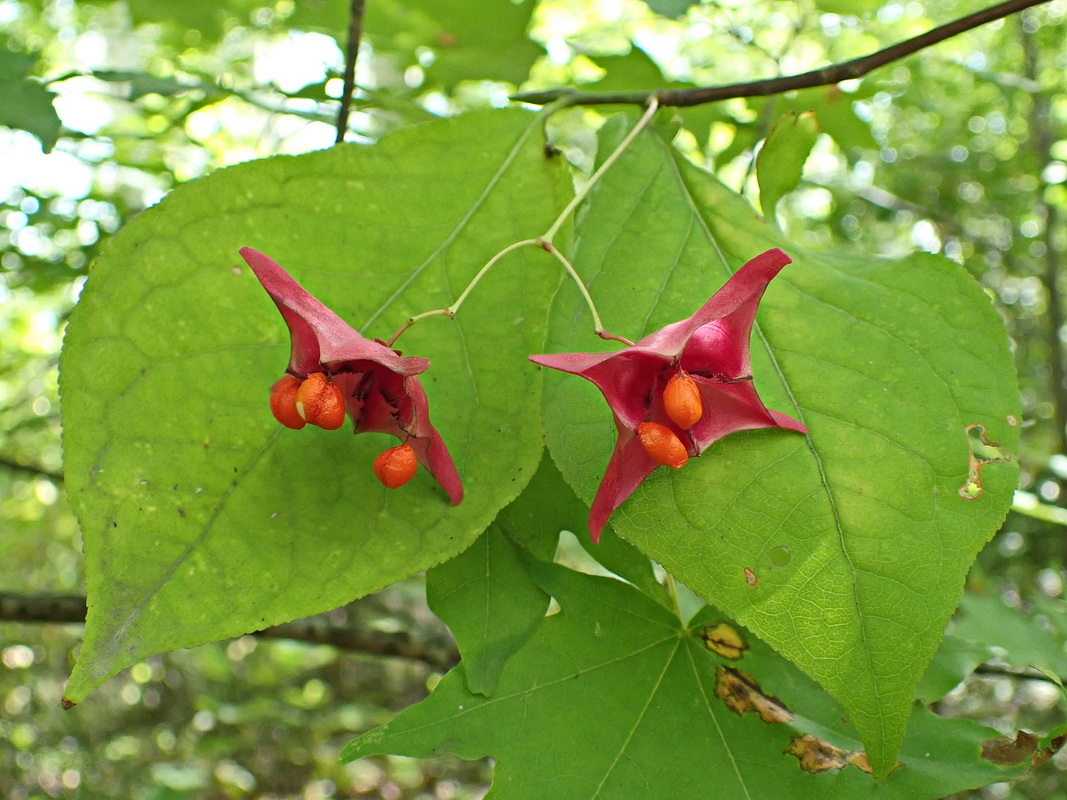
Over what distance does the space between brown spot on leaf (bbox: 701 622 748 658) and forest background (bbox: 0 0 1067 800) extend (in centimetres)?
27

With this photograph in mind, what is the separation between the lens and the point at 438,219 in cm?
127

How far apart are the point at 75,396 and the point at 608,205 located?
79 cm

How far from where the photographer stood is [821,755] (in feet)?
3.94

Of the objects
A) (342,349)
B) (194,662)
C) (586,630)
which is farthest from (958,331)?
(194,662)

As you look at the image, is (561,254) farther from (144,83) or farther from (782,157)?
(144,83)

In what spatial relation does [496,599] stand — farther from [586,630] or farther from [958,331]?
[958,331]

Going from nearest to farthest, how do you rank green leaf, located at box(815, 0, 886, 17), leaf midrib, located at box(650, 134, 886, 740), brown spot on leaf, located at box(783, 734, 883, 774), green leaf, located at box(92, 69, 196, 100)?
leaf midrib, located at box(650, 134, 886, 740)
brown spot on leaf, located at box(783, 734, 883, 774)
green leaf, located at box(92, 69, 196, 100)
green leaf, located at box(815, 0, 886, 17)

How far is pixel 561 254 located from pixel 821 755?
803 millimetres

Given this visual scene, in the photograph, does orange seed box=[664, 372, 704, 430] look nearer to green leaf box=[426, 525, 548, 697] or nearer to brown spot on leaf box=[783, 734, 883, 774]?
green leaf box=[426, 525, 548, 697]

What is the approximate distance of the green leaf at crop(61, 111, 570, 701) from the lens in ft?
3.26

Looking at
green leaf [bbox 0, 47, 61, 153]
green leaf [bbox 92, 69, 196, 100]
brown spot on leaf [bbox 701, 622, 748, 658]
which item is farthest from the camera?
green leaf [bbox 92, 69, 196, 100]

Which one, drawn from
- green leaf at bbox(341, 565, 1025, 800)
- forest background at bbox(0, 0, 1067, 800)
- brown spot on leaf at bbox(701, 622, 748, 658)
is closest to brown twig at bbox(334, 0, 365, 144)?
forest background at bbox(0, 0, 1067, 800)

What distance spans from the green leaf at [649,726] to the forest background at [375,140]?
0.50 feet

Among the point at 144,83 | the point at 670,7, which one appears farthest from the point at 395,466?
the point at 144,83
